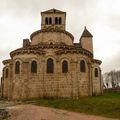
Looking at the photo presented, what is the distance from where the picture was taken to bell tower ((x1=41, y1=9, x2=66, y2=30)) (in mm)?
51719

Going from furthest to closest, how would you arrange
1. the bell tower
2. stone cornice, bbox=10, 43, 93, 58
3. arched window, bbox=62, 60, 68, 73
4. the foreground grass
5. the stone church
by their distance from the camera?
the bell tower → stone cornice, bbox=10, 43, 93, 58 → arched window, bbox=62, 60, 68, 73 → the stone church → the foreground grass

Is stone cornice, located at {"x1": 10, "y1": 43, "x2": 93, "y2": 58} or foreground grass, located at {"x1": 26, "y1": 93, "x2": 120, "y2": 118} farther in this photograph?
stone cornice, located at {"x1": 10, "y1": 43, "x2": 93, "y2": 58}

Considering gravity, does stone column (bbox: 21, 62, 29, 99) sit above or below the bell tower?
below

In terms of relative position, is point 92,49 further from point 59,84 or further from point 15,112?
point 15,112

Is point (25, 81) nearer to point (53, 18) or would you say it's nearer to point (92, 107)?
point (92, 107)

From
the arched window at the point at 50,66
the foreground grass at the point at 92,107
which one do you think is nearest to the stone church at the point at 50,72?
the arched window at the point at 50,66

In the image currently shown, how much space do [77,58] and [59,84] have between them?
192 inches

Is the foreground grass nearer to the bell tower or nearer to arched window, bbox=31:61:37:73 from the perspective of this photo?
arched window, bbox=31:61:37:73

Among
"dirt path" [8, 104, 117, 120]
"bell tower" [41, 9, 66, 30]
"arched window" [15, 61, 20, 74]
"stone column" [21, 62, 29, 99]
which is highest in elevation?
"bell tower" [41, 9, 66, 30]

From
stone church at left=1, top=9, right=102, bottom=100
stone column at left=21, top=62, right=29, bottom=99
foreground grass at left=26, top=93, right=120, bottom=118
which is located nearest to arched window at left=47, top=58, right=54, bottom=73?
stone church at left=1, top=9, right=102, bottom=100

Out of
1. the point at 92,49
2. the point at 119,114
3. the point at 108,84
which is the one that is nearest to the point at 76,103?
the point at 119,114

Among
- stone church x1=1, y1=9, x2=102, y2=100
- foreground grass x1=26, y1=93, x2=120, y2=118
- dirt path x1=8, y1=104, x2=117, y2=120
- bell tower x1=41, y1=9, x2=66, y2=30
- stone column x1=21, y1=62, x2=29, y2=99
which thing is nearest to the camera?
dirt path x1=8, y1=104, x2=117, y2=120

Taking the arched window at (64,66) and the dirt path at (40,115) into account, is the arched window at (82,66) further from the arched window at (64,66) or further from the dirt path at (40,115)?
the dirt path at (40,115)

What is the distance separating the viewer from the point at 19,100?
126 feet
